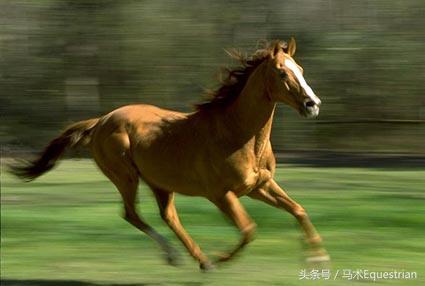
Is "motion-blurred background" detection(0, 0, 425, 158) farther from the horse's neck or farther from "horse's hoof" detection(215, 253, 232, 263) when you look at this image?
"horse's hoof" detection(215, 253, 232, 263)

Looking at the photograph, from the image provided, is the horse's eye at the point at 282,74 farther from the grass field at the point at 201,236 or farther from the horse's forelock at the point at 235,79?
the grass field at the point at 201,236

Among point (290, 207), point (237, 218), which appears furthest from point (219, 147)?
point (290, 207)

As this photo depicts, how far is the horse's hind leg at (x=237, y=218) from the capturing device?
756 cm

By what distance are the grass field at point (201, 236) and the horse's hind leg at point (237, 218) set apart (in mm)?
312

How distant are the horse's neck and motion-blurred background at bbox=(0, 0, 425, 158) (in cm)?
1129

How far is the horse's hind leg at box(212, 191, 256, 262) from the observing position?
24.8 feet

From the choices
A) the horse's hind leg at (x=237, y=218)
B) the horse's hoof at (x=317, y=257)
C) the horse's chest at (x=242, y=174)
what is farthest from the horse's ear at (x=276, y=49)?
the horse's hoof at (x=317, y=257)

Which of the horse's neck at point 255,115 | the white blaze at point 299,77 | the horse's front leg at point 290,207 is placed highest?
the white blaze at point 299,77

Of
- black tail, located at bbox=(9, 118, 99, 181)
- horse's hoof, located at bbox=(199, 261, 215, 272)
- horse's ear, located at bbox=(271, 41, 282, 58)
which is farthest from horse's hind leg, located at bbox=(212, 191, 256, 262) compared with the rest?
black tail, located at bbox=(9, 118, 99, 181)

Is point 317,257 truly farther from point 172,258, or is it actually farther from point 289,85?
point 289,85

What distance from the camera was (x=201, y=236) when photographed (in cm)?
988

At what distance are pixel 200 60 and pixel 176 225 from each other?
11988 mm

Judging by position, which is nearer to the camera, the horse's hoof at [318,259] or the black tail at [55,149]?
the horse's hoof at [318,259]

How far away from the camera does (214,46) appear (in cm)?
1997
